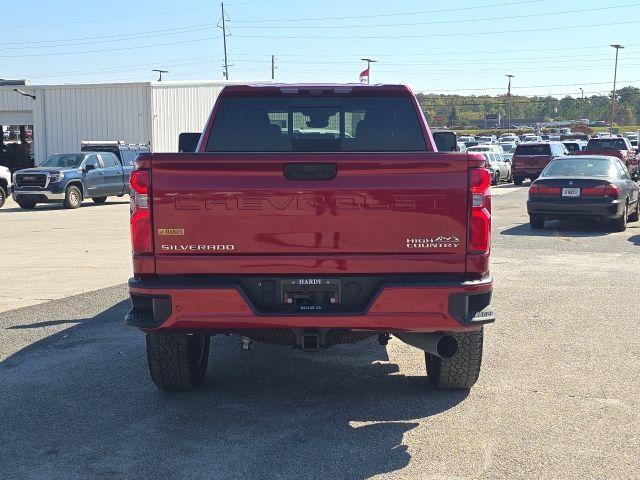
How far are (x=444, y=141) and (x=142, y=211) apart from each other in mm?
2931

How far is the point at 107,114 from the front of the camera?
124 feet

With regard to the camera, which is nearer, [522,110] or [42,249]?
[42,249]

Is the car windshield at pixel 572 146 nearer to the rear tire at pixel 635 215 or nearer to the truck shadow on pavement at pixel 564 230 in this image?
the rear tire at pixel 635 215

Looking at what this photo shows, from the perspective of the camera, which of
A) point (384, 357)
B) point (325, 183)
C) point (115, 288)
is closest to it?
point (325, 183)

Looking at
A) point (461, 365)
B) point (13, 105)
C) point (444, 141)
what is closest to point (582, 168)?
point (444, 141)

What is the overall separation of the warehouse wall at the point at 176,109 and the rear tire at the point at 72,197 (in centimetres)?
1231

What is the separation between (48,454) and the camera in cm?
473

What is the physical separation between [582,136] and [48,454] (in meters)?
69.3

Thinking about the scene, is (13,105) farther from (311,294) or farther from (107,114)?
(311,294)

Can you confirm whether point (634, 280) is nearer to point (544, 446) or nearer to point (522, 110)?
point (544, 446)

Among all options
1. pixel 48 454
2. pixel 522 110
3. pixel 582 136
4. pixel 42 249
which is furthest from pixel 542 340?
pixel 522 110

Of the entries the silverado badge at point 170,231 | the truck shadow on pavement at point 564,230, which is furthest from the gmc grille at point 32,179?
the silverado badge at point 170,231

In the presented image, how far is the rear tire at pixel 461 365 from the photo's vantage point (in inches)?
223

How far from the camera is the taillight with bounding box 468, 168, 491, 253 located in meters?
4.91
